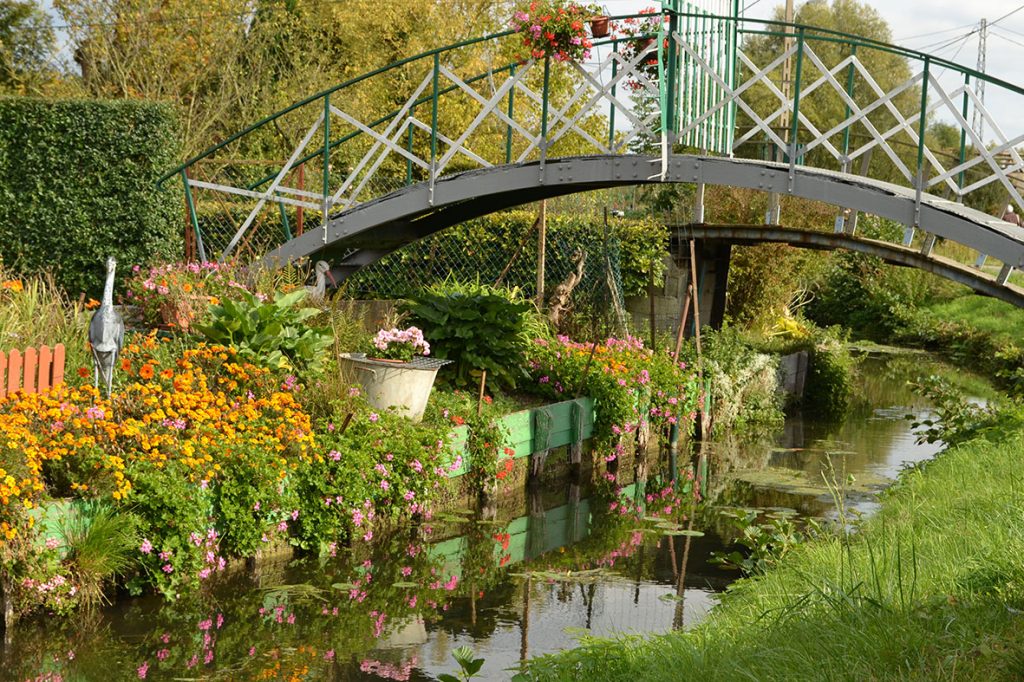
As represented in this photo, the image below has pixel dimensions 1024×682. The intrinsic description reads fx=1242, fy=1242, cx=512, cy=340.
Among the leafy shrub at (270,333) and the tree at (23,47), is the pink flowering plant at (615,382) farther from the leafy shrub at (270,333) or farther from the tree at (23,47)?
the tree at (23,47)

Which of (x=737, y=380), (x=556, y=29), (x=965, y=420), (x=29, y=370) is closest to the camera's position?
(x=29, y=370)

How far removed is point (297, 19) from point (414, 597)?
18654 mm

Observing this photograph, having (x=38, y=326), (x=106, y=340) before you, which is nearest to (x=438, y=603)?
(x=106, y=340)

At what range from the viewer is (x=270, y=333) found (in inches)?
381

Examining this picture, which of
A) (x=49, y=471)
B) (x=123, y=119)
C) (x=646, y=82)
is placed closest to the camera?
(x=49, y=471)

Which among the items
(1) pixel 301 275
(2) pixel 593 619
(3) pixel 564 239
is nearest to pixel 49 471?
(2) pixel 593 619

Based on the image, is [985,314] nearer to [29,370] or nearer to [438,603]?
[438,603]

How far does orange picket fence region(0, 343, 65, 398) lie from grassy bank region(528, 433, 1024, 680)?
404cm

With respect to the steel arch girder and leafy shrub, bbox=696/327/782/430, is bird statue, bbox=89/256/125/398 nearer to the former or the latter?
the steel arch girder

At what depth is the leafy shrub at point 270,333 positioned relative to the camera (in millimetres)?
9578

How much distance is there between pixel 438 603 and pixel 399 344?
269 centimetres

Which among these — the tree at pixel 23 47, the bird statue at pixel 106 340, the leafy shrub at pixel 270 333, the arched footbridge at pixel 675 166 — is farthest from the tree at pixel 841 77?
the bird statue at pixel 106 340

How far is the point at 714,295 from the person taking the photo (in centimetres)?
1844

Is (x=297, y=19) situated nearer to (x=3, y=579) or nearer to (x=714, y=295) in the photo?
(x=714, y=295)
